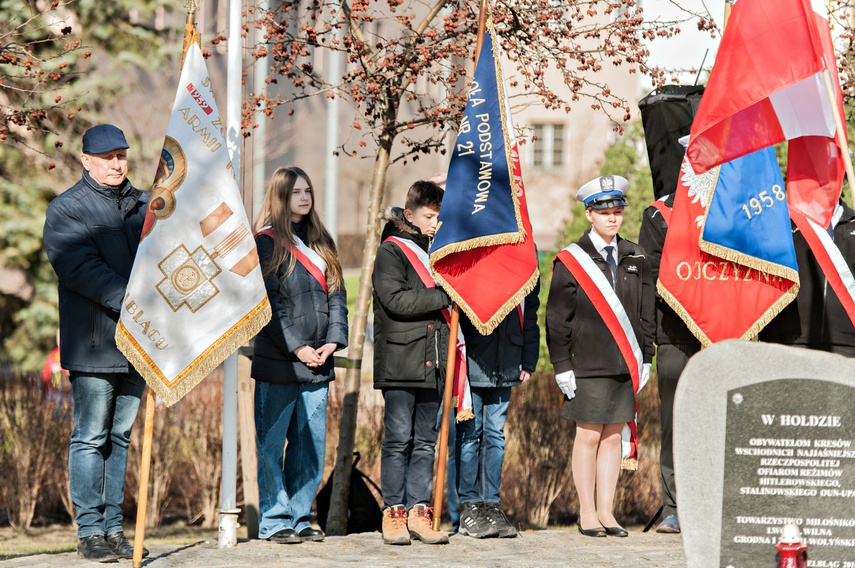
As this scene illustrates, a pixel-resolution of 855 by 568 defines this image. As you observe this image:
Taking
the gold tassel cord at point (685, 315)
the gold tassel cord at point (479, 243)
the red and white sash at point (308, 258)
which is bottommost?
the gold tassel cord at point (685, 315)

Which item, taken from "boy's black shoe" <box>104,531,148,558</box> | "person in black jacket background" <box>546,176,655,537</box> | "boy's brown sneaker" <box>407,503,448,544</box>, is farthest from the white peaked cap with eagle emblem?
"boy's black shoe" <box>104,531,148,558</box>

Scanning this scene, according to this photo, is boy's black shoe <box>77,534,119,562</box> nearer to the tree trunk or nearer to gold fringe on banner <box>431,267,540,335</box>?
gold fringe on banner <box>431,267,540,335</box>

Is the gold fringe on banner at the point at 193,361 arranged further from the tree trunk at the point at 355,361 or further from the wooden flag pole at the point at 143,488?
the tree trunk at the point at 355,361

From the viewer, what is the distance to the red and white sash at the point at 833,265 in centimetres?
752

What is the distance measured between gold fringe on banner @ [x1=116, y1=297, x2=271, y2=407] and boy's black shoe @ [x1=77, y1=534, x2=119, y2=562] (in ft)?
2.60

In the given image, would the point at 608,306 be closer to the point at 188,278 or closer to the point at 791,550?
the point at 188,278

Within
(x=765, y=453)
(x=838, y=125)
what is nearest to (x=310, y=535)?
(x=765, y=453)

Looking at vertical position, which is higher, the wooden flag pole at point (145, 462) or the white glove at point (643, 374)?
the white glove at point (643, 374)

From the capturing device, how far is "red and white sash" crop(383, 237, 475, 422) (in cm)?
751

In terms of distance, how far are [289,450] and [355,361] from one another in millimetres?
1950

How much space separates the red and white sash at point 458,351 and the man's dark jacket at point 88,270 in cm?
163

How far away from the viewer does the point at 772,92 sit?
6.66 m

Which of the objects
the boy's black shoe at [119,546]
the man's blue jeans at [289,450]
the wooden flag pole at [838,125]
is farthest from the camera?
the man's blue jeans at [289,450]

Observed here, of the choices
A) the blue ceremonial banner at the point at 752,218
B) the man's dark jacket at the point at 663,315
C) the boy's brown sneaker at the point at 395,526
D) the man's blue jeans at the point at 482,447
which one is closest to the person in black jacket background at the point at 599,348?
the man's dark jacket at the point at 663,315
